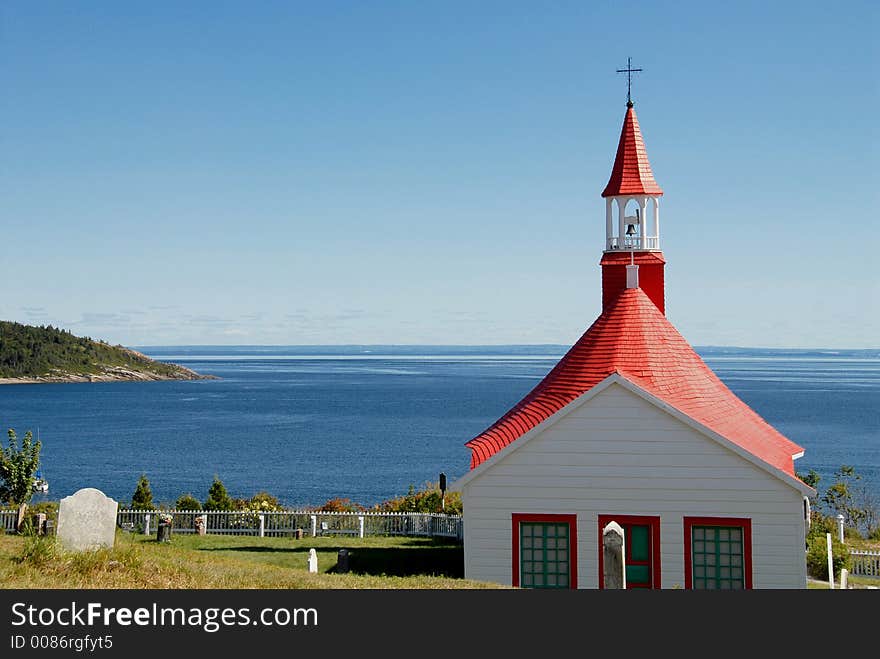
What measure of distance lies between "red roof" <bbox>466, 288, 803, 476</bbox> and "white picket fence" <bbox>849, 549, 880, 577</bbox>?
3853 mm

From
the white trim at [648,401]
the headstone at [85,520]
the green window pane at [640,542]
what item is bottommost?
the green window pane at [640,542]

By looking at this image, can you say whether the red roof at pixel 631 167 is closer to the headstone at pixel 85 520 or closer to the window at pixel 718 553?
the window at pixel 718 553

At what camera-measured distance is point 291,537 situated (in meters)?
30.2

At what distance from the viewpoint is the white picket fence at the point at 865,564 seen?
23828 mm

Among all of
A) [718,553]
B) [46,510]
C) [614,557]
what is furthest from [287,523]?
[614,557]

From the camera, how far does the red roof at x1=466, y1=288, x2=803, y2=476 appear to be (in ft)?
64.7

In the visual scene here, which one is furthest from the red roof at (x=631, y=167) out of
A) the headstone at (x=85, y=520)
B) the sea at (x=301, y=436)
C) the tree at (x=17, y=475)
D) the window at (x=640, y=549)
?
the sea at (x=301, y=436)

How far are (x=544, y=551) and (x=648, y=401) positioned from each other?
3817 mm

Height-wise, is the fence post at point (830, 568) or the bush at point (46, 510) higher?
the bush at point (46, 510)

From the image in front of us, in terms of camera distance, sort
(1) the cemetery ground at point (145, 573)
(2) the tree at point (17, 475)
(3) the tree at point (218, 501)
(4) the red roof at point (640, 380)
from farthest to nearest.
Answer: (3) the tree at point (218, 501) → (2) the tree at point (17, 475) → (4) the red roof at point (640, 380) → (1) the cemetery ground at point (145, 573)

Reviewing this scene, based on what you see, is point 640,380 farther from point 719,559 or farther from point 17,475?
point 17,475

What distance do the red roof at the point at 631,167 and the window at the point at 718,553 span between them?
10182 millimetres

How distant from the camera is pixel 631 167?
25656 millimetres

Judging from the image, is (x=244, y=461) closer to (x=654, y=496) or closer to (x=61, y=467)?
(x=61, y=467)
